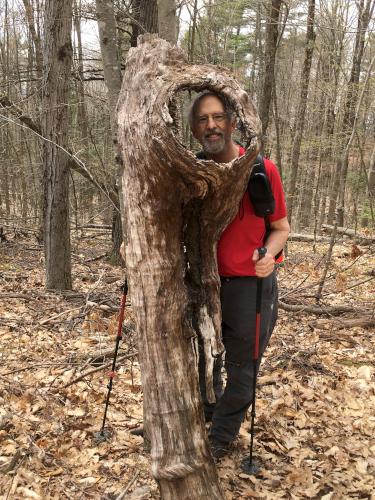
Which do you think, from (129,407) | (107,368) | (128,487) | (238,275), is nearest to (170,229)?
(238,275)

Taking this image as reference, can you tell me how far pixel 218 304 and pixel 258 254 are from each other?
0.43 meters

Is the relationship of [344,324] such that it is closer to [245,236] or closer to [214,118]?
[245,236]

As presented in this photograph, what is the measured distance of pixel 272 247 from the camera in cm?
294

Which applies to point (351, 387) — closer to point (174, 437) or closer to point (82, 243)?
point (174, 437)

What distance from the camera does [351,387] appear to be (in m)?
4.50

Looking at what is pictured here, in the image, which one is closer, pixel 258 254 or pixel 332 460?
pixel 258 254

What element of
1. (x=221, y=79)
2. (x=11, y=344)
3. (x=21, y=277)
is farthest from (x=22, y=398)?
(x=21, y=277)

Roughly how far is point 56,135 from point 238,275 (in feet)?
15.0

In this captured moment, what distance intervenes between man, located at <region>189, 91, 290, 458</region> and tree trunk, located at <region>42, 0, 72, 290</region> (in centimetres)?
381

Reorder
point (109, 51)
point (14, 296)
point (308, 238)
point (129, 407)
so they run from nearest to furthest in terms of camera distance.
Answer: point (109, 51), point (129, 407), point (14, 296), point (308, 238)

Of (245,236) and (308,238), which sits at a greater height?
(245,236)

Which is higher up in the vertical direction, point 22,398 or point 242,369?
point 242,369

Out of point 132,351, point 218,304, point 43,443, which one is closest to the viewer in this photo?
point 218,304

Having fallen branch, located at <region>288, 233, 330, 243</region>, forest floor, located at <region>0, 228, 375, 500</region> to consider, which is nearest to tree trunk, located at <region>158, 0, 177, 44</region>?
forest floor, located at <region>0, 228, 375, 500</region>
